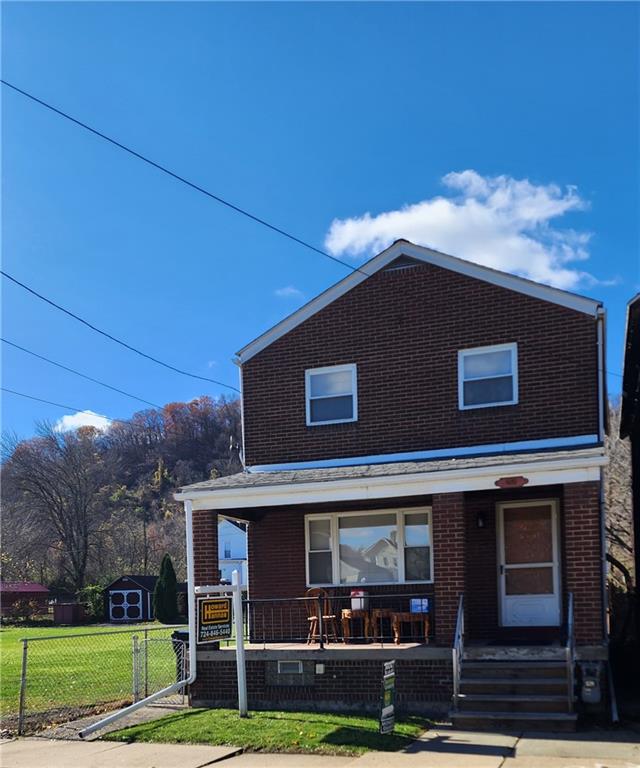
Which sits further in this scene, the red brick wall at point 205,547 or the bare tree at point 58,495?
the bare tree at point 58,495

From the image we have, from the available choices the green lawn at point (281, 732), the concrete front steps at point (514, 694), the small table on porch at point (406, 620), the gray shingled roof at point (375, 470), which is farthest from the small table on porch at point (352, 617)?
the concrete front steps at point (514, 694)

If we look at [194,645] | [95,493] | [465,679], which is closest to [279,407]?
[194,645]

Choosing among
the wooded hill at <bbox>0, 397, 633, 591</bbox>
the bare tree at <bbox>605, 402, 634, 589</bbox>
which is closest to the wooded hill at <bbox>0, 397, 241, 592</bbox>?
the wooded hill at <bbox>0, 397, 633, 591</bbox>

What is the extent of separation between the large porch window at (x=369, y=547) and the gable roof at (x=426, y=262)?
3443mm

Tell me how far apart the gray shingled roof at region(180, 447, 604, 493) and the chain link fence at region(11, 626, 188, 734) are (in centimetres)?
284

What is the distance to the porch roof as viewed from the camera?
1169 centimetres

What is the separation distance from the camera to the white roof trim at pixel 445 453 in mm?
13344

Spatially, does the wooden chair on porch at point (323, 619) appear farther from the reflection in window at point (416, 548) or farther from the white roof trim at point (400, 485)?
the white roof trim at point (400, 485)

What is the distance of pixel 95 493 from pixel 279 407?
5572 cm

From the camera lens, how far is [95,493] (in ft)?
223

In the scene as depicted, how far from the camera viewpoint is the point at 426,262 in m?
14.9

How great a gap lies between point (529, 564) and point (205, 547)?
521 cm

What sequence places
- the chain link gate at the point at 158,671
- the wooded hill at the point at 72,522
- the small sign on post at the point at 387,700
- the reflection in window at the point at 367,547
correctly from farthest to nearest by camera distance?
the wooded hill at the point at 72,522, the reflection in window at the point at 367,547, the chain link gate at the point at 158,671, the small sign on post at the point at 387,700

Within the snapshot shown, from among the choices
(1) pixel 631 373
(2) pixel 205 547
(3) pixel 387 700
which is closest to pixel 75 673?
(2) pixel 205 547
